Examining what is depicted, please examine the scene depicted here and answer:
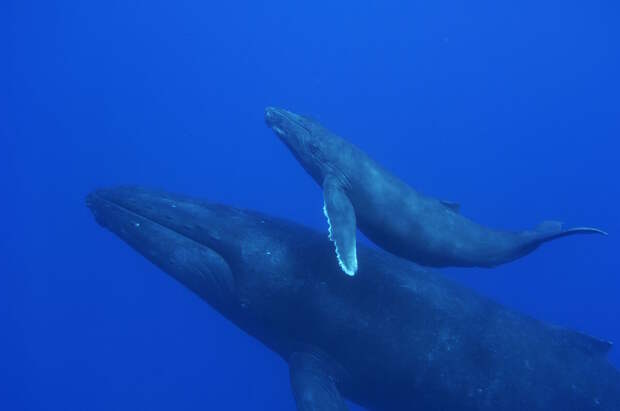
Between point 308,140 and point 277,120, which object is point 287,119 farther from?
point 308,140

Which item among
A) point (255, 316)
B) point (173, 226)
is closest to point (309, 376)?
point (255, 316)

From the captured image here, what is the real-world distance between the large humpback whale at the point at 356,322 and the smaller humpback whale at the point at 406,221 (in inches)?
31.6

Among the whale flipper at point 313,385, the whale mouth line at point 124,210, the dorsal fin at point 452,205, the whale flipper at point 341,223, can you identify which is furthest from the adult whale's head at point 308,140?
the whale flipper at point 313,385

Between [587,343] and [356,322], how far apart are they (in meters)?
4.54

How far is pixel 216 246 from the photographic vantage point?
8977 millimetres

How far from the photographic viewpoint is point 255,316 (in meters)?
8.97

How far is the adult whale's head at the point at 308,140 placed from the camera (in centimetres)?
960

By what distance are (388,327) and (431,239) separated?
1.63 m

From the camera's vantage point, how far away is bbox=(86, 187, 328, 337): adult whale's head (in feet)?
28.7

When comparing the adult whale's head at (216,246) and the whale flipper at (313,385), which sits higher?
the adult whale's head at (216,246)

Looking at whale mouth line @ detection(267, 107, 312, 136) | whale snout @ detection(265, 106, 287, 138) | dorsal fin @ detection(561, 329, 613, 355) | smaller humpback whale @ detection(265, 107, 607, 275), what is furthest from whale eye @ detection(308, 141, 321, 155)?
dorsal fin @ detection(561, 329, 613, 355)

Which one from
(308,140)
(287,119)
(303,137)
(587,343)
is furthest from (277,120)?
(587,343)

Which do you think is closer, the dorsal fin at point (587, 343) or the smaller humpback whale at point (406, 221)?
the smaller humpback whale at point (406, 221)

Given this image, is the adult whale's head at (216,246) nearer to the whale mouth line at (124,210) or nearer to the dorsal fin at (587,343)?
the whale mouth line at (124,210)
